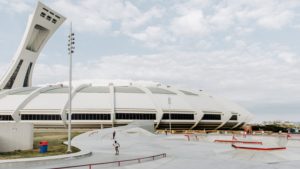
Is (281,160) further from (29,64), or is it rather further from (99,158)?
(29,64)

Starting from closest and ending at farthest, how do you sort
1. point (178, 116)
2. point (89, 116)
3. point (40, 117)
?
point (40, 117), point (89, 116), point (178, 116)

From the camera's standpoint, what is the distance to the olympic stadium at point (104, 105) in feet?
187

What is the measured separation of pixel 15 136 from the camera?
83.1 feet

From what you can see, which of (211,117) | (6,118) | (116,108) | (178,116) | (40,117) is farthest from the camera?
(211,117)

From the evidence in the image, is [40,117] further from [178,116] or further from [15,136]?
[15,136]

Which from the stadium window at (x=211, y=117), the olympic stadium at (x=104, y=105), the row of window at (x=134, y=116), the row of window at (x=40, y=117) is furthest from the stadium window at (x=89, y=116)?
the stadium window at (x=211, y=117)

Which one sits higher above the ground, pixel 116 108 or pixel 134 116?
pixel 116 108

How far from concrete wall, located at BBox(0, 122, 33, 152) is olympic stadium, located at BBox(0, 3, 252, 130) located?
3042cm

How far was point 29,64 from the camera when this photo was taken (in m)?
76.8

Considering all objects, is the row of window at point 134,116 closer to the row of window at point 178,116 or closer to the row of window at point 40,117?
the row of window at point 178,116

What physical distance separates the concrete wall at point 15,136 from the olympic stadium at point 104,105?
99.8ft

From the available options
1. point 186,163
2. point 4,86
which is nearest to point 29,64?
point 4,86

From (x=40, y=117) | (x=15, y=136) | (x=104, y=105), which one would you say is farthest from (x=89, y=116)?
(x=15, y=136)

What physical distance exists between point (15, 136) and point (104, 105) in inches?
1311
